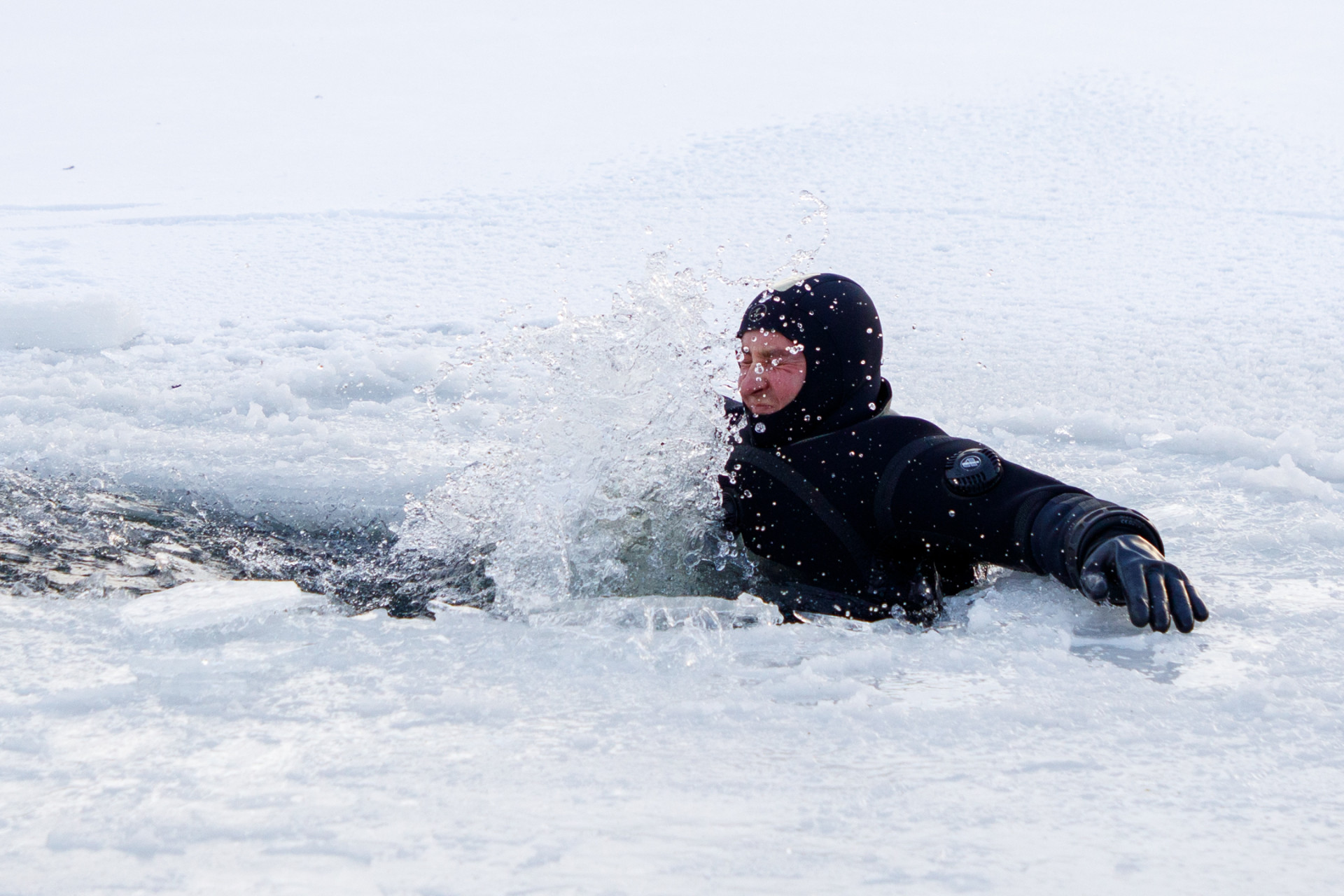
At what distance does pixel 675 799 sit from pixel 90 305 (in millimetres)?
4597

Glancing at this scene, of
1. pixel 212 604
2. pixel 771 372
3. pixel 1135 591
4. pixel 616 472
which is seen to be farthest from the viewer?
pixel 616 472

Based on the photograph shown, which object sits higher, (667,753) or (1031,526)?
(1031,526)

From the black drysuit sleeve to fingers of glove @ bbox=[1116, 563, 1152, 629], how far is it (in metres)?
0.11

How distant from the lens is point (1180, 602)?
2031 millimetres

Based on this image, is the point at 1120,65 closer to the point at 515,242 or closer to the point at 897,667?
the point at 515,242

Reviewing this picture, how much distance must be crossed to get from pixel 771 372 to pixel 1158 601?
103 centimetres

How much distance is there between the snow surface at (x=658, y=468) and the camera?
1.37 metres

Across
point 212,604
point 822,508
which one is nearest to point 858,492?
point 822,508

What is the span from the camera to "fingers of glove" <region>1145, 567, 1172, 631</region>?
6.66 feet

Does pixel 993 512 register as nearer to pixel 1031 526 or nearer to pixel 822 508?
pixel 1031 526

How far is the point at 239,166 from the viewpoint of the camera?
885 cm

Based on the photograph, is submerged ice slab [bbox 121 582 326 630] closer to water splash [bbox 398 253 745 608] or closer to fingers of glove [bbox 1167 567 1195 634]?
water splash [bbox 398 253 745 608]

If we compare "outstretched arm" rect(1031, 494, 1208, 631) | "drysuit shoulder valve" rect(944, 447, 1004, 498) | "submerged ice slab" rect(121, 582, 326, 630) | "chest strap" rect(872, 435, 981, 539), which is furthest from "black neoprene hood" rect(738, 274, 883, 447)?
"submerged ice slab" rect(121, 582, 326, 630)

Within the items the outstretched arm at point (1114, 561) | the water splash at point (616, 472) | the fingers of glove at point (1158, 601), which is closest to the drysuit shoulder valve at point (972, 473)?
the outstretched arm at point (1114, 561)
